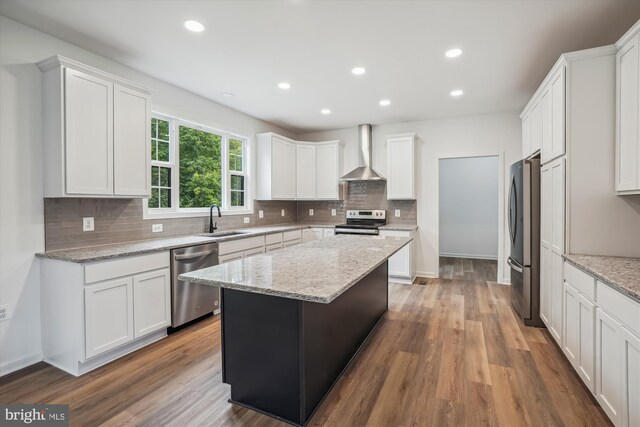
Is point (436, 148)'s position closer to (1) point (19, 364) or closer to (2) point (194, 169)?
(2) point (194, 169)

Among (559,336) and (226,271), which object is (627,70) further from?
(226,271)

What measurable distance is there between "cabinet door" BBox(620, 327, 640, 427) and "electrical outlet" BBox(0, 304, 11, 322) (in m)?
4.01

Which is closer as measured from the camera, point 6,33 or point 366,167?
point 6,33

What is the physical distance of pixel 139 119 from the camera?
9.85 feet

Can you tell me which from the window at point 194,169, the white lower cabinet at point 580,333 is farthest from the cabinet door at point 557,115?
the window at point 194,169

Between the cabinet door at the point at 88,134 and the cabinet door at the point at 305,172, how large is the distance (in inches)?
132

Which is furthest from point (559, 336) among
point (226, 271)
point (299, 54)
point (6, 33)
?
point (6, 33)

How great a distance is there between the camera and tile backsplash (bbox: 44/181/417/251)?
269 cm

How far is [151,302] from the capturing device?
284 cm

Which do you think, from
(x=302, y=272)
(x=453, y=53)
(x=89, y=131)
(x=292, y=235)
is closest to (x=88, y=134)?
(x=89, y=131)

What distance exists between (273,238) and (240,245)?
758 mm

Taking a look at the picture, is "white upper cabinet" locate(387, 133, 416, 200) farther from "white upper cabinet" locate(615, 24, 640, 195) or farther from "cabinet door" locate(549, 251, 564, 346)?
"white upper cabinet" locate(615, 24, 640, 195)

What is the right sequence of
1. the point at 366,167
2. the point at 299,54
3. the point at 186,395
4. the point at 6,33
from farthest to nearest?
the point at 366,167
the point at 299,54
the point at 6,33
the point at 186,395

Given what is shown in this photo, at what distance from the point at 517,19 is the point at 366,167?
3205mm
